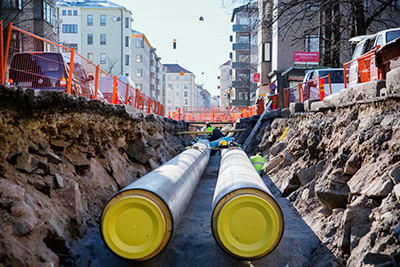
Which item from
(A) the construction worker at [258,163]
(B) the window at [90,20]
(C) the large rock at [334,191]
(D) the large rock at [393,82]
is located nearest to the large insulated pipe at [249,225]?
(C) the large rock at [334,191]

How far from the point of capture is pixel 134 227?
474 cm

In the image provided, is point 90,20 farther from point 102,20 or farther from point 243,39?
point 243,39

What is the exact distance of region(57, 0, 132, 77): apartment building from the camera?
5062cm

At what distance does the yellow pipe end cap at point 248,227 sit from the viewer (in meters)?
4.67

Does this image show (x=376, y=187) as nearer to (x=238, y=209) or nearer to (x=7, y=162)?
(x=238, y=209)

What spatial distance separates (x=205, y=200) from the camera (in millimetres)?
8375

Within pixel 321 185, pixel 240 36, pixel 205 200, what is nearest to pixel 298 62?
pixel 205 200

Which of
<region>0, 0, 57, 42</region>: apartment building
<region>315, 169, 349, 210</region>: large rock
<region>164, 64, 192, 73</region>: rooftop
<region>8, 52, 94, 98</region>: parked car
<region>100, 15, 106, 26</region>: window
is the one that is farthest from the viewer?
<region>164, 64, 192, 73</region>: rooftop

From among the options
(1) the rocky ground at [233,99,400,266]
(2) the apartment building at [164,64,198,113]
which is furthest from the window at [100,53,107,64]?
(2) the apartment building at [164,64,198,113]

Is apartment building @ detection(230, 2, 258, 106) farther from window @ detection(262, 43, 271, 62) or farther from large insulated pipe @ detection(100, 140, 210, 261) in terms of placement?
large insulated pipe @ detection(100, 140, 210, 261)

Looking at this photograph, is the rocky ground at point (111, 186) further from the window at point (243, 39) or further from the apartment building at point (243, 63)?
the window at point (243, 39)

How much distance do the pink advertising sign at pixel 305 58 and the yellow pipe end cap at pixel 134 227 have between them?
1988cm

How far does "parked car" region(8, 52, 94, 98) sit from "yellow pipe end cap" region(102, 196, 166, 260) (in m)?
5.14

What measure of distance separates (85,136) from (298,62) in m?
18.6
